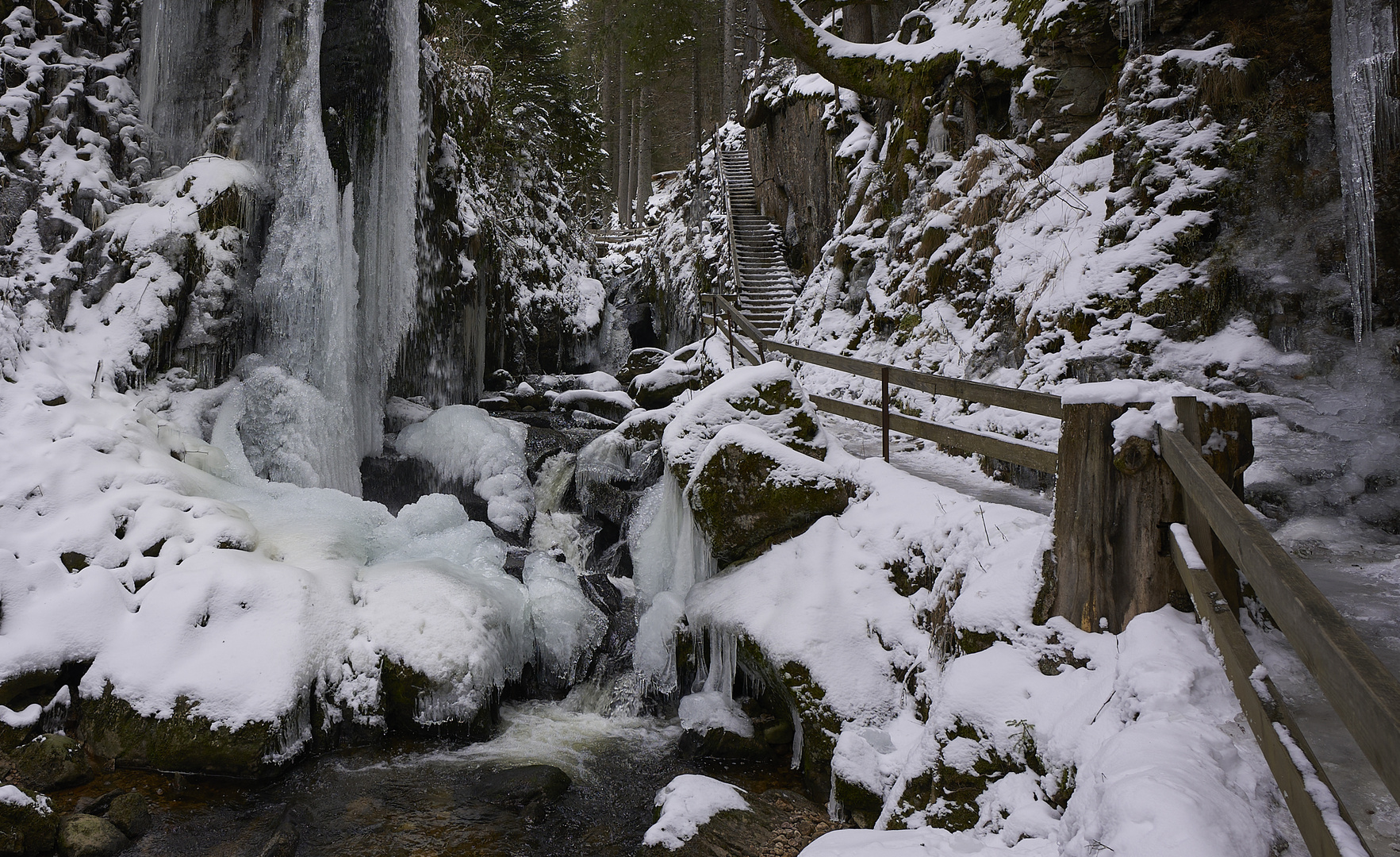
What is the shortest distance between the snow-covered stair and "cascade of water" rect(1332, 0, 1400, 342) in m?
10.6

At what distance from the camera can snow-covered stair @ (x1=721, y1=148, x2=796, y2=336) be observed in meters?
16.7

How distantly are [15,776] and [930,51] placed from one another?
1332 cm

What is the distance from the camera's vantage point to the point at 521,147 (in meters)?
19.3

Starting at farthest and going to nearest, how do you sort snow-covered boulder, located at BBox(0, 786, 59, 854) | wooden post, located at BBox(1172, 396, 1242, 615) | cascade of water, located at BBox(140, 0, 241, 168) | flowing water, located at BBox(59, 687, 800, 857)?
cascade of water, located at BBox(140, 0, 241, 168) → flowing water, located at BBox(59, 687, 800, 857) → snow-covered boulder, located at BBox(0, 786, 59, 854) → wooden post, located at BBox(1172, 396, 1242, 615)

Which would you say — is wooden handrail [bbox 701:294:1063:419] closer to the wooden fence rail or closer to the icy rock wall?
the wooden fence rail

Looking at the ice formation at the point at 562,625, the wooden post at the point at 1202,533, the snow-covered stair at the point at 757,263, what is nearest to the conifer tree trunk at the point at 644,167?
the snow-covered stair at the point at 757,263

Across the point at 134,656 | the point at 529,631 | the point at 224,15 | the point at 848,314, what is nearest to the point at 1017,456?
the point at 529,631

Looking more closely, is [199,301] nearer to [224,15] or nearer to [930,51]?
[224,15]

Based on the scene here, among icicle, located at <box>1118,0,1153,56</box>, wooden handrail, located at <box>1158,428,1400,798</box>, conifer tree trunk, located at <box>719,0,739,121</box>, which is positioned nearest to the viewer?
wooden handrail, located at <box>1158,428,1400,798</box>

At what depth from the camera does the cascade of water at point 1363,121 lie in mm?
5656

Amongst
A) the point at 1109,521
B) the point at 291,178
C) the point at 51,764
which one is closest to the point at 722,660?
the point at 1109,521

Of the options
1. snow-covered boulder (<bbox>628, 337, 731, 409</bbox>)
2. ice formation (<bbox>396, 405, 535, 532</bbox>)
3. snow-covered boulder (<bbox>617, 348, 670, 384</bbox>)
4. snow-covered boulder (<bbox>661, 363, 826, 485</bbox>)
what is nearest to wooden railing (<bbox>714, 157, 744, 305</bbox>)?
snow-covered boulder (<bbox>617, 348, 670, 384</bbox>)

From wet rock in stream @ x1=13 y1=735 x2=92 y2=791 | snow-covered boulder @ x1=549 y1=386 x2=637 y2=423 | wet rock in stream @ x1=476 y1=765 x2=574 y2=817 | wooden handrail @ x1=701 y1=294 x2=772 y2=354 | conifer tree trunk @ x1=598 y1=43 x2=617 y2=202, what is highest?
conifer tree trunk @ x1=598 y1=43 x2=617 y2=202

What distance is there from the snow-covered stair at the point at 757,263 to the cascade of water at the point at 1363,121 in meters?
10.6
